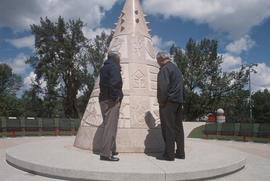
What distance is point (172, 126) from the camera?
469cm

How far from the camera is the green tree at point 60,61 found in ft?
96.3

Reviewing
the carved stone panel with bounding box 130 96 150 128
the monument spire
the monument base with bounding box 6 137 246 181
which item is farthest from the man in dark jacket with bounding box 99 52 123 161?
the monument spire

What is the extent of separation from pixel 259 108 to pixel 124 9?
43.8 m

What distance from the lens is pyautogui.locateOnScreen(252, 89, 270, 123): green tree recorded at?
4162cm

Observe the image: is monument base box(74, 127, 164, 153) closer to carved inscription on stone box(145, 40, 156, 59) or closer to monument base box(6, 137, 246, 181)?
monument base box(6, 137, 246, 181)

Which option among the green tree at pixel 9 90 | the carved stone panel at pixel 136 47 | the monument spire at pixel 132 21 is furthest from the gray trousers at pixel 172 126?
the green tree at pixel 9 90

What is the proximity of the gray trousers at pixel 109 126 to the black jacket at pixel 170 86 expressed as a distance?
0.98 meters

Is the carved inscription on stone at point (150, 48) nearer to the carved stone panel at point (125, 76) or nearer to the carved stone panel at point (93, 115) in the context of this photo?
the carved stone panel at point (125, 76)

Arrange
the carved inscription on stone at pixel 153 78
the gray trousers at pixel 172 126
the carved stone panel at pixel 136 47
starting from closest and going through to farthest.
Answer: the gray trousers at pixel 172 126 → the carved inscription on stone at pixel 153 78 → the carved stone panel at pixel 136 47

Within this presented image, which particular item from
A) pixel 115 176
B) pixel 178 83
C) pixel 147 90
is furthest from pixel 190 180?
pixel 147 90

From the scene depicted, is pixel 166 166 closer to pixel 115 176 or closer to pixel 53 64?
pixel 115 176

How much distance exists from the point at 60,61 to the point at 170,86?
93.3ft

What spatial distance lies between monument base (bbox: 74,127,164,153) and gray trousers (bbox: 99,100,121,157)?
1147 millimetres

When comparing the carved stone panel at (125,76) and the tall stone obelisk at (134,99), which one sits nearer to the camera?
the tall stone obelisk at (134,99)
